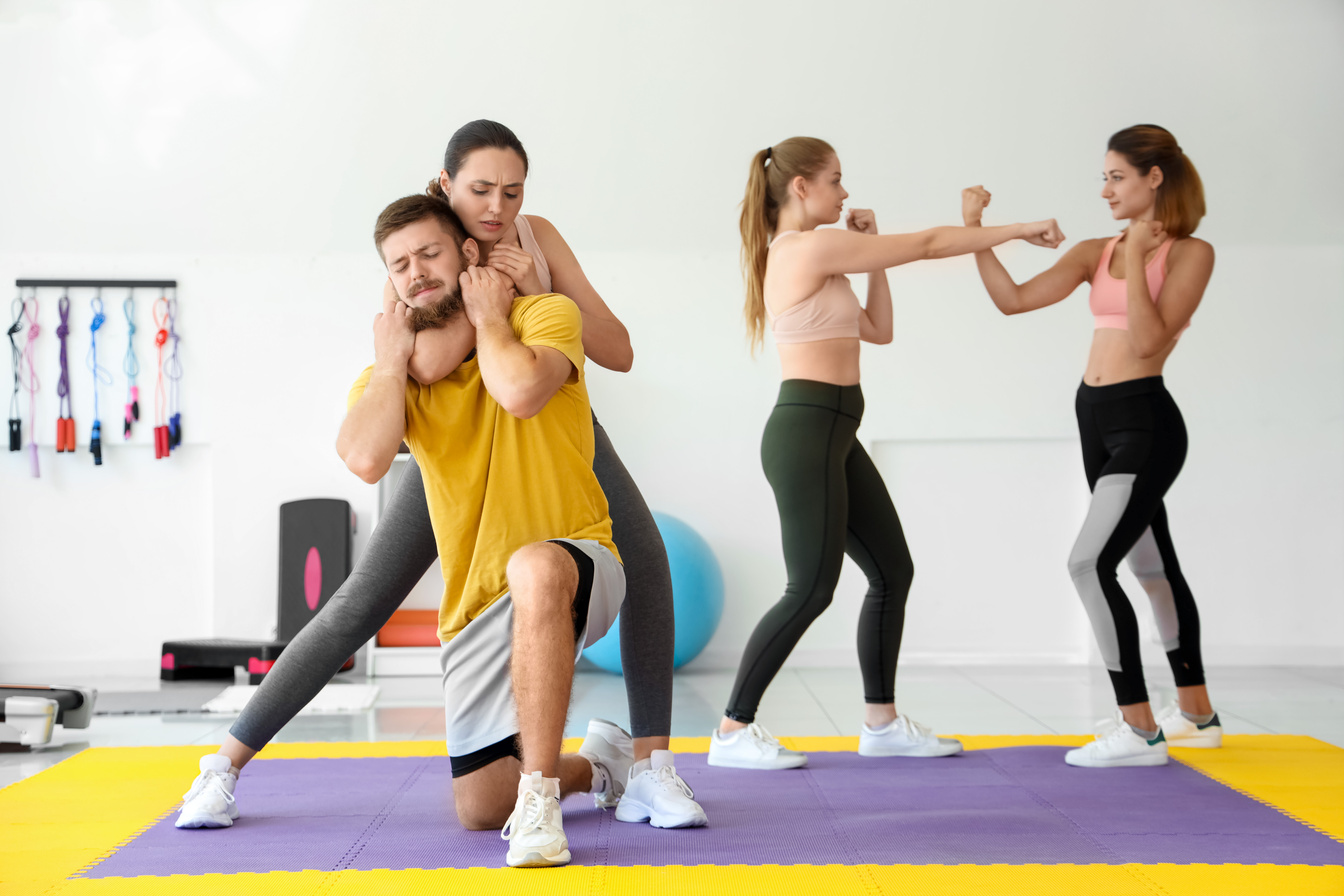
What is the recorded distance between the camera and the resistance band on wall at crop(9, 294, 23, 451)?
458cm

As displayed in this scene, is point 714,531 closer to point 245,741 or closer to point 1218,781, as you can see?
point 1218,781

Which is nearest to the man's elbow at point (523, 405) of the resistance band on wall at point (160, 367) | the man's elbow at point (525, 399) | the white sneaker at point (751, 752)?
the man's elbow at point (525, 399)

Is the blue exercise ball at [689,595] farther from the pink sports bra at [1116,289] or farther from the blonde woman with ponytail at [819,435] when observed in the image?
the pink sports bra at [1116,289]

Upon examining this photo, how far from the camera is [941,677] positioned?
4.30m

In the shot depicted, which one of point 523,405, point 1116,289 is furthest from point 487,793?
point 1116,289

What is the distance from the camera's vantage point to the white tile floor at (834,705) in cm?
301

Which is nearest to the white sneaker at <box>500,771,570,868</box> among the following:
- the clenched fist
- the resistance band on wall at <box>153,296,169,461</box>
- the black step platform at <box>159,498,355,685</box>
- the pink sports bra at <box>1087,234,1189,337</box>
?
the clenched fist

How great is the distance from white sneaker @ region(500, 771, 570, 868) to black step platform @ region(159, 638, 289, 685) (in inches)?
110

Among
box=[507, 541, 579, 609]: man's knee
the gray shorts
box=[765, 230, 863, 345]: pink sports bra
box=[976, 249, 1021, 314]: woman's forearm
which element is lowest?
the gray shorts

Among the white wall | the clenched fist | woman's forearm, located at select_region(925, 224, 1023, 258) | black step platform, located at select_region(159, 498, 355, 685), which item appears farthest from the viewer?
black step platform, located at select_region(159, 498, 355, 685)

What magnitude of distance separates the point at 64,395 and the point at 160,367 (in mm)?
419

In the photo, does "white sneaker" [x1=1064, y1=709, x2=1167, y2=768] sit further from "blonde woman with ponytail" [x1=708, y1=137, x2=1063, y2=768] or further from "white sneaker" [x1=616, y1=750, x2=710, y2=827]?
"white sneaker" [x1=616, y1=750, x2=710, y2=827]

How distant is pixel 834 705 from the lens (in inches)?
141

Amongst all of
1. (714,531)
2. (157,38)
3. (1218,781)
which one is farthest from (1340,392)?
(157,38)
